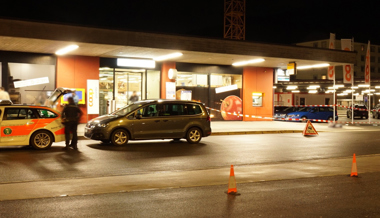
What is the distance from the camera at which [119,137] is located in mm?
15234

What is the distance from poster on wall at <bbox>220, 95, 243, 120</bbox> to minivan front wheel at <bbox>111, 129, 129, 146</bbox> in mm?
14545

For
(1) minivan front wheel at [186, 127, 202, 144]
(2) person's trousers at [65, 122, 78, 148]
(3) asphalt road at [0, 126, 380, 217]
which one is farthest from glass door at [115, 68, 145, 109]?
(2) person's trousers at [65, 122, 78, 148]

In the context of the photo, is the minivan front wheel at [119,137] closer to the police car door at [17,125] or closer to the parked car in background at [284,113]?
the police car door at [17,125]

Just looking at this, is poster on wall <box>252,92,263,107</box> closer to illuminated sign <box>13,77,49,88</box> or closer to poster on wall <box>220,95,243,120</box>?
poster on wall <box>220,95,243,120</box>

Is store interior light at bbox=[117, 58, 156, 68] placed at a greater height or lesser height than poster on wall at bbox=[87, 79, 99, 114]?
greater

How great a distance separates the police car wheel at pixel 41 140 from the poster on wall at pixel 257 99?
18.8 meters

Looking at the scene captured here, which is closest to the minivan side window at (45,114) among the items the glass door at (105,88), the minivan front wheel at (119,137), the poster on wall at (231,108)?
the minivan front wheel at (119,137)

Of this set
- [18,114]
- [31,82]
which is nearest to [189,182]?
[18,114]

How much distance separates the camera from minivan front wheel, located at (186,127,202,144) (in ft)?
54.0

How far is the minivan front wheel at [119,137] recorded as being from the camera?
15128 mm

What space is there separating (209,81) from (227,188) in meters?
20.5

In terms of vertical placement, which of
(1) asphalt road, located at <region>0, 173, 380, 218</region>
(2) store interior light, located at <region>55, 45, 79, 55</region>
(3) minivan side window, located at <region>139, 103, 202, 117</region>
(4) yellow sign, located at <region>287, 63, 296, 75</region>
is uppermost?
(2) store interior light, located at <region>55, 45, 79, 55</region>

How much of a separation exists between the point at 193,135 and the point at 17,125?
6349 millimetres

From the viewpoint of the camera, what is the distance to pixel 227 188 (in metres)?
A: 8.62
